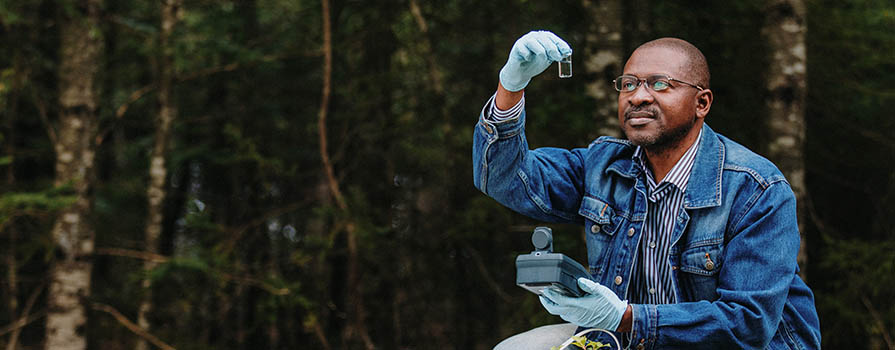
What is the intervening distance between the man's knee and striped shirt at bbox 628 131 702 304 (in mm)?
263

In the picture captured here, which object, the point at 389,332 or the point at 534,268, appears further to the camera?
the point at 389,332

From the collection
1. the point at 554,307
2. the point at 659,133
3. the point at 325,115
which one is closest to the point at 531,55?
the point at 659,133

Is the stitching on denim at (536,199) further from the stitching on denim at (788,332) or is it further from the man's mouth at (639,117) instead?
the stitching on denim at (788,332)

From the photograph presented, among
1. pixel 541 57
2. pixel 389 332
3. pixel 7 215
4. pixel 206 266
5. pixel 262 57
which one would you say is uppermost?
pixel 262 57

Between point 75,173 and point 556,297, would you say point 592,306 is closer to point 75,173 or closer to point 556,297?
point 556,297

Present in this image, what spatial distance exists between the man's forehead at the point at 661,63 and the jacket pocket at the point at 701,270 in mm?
592

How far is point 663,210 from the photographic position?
2898mm

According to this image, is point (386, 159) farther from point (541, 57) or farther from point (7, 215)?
point (541, 57)

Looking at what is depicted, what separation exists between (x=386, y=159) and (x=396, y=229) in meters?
0.70

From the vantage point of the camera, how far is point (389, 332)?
788cm

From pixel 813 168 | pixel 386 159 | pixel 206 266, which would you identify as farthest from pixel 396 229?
pixel 813 168

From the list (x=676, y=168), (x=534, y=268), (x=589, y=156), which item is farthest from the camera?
(x=589, y=156)

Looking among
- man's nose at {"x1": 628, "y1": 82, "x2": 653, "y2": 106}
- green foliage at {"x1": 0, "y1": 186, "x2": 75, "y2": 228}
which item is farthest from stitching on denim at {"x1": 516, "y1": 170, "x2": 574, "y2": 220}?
green foliage at {"x1": 0, "y1": 186, "x2": 75, "y2": 228}

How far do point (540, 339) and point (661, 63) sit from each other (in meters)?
1.03
